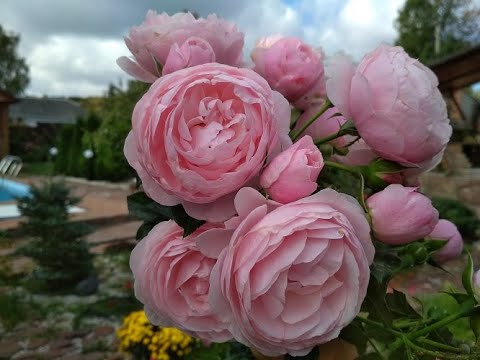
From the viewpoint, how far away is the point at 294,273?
1.41 ft

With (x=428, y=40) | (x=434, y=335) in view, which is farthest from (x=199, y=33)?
(x=428, y=40)

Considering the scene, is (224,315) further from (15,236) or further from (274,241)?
(15,236)

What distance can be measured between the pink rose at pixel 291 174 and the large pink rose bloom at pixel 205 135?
1 cm

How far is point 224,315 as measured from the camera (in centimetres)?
45

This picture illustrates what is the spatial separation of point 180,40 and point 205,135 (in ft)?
0.54

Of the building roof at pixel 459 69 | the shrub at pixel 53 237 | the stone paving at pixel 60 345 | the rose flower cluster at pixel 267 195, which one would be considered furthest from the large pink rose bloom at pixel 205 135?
the building roof at pixel 459 69

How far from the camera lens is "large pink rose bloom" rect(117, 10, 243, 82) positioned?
0.56 m

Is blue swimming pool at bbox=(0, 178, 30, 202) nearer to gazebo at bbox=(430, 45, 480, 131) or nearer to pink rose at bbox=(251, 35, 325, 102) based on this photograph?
gazebo at bbox=(430, 45, 480, 131)

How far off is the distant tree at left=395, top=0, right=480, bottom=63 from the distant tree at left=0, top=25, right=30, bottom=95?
20.5m

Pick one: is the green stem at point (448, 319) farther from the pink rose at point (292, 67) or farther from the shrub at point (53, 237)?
the shrub at point (53, 237)

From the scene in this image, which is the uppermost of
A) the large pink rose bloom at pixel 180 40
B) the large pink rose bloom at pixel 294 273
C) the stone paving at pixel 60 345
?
the large pink rose bloom at pixel 180 40

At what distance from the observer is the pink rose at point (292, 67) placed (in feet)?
2.03

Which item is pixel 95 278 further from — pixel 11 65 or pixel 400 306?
pixel 11 65

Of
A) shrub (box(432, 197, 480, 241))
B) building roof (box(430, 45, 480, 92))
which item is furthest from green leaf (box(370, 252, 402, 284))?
building roof (box(430, 45, 480, 92))
